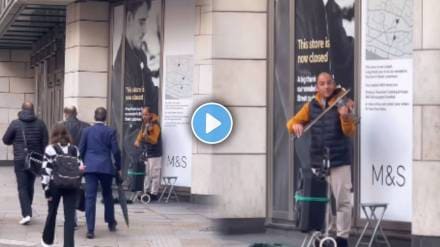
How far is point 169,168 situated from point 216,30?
6815mm

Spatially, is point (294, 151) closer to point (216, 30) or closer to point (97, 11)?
point (216, 30)

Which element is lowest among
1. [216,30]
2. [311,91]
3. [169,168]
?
[169,168]

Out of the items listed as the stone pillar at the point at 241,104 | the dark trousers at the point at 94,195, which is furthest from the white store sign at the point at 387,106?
the dark trousers at the point at 94,195

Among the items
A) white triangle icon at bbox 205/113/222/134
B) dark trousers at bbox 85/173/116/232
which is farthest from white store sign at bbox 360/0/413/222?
dark trousers at bbox 85/173/116/232

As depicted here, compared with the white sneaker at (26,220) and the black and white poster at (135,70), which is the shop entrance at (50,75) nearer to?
the black and white poster at (135,70)

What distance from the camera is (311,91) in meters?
13.6

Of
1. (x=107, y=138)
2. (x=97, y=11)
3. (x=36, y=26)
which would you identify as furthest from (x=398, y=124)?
(x=36, y=26)

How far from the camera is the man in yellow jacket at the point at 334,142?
458 inches

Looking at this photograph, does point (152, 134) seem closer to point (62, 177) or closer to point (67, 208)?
point (67, 208)

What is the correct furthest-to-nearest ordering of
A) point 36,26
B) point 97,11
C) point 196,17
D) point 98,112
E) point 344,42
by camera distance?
point 36,26 → point 97,11 → point 196,17 → point 98,112 → point 344,42

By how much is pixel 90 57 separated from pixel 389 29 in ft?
41.0

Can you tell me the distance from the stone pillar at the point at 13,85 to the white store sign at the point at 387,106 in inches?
1083

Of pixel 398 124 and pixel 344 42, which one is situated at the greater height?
pixel 344 42

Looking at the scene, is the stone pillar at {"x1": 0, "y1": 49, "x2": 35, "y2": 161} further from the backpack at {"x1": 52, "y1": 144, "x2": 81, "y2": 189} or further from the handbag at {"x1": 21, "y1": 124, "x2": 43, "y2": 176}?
the backpack at {"x1": 52, "y1": 144, "x2": 81, "y2": 189}
